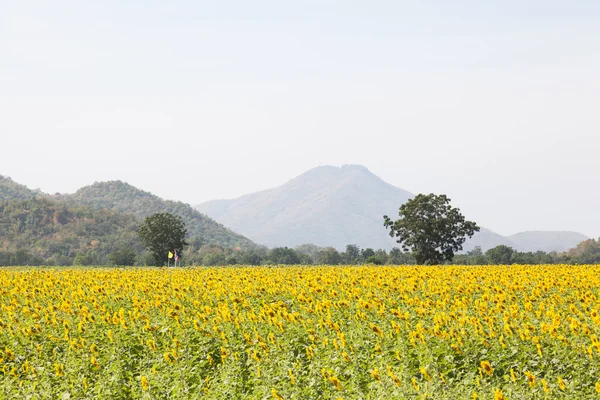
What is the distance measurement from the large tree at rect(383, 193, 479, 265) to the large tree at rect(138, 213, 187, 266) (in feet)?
65.5

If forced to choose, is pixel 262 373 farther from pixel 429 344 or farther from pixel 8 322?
pixel 8 322

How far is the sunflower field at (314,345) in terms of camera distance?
36.7 feet

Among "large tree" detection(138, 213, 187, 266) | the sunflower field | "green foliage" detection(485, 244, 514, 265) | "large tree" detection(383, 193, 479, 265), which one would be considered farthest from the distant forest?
the sunflower field

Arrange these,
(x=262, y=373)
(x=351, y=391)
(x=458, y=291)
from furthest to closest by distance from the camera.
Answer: (x=458, y=291), (x=262, y=373), (x=351, y=391)

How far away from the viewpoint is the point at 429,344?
12.7m

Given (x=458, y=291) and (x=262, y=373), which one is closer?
(x=262, y=373)

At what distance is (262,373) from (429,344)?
3077 millimetres

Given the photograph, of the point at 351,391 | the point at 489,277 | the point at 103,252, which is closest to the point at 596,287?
the point at 489,277

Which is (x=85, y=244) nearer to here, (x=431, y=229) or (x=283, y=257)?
(x=283, y=257)

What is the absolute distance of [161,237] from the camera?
6475cm

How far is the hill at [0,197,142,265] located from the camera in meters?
115

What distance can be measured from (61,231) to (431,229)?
86.2 m

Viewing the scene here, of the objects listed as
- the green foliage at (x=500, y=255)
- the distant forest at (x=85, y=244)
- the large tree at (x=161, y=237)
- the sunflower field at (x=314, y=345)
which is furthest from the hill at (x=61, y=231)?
the sunflower field at (x=314, y=345)

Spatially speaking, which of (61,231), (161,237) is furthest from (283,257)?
(61,231)
